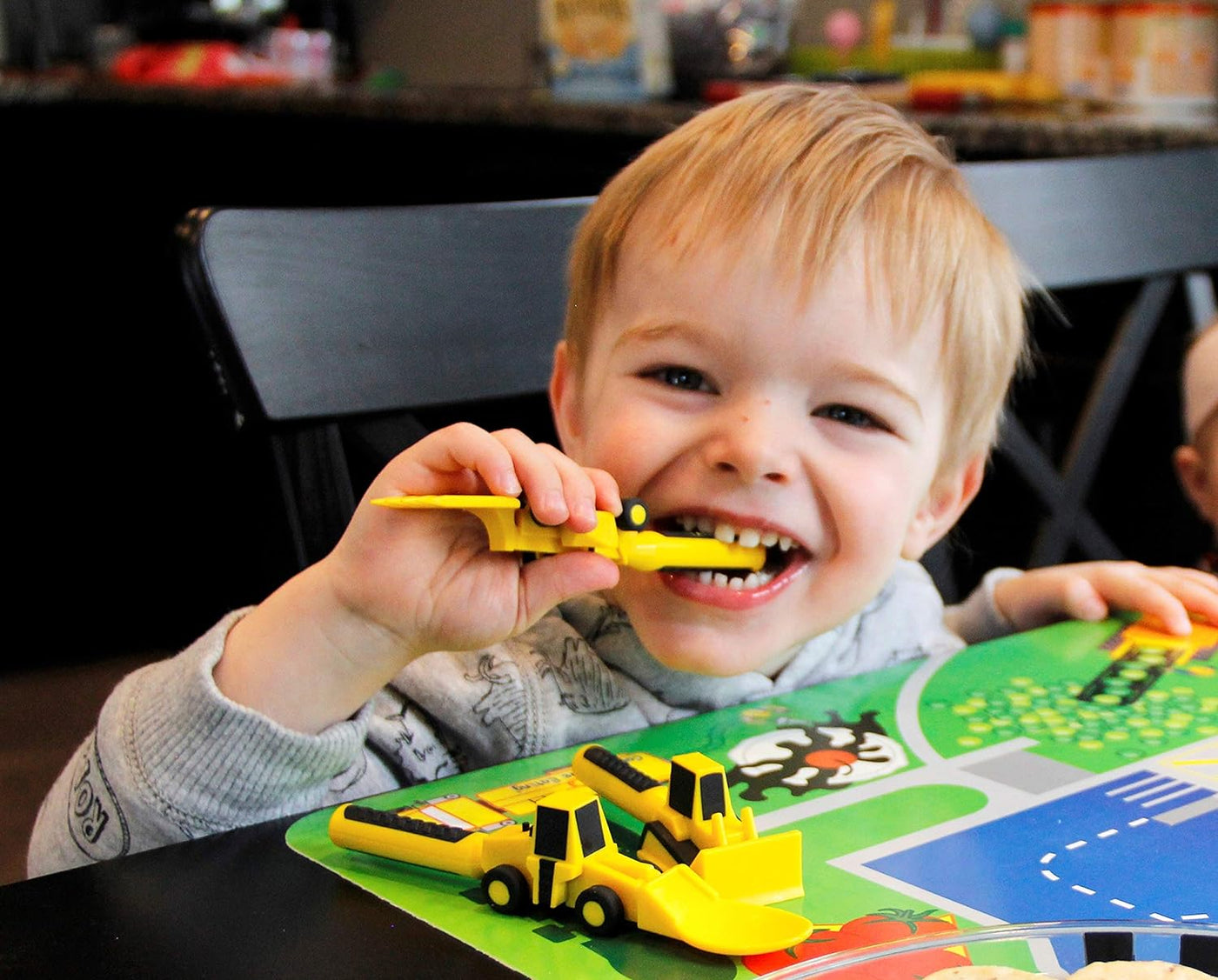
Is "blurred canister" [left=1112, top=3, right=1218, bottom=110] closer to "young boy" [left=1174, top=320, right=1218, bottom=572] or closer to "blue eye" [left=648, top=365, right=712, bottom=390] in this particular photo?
"young boy" [left=1174, top=320, right=1218, bottom=572]

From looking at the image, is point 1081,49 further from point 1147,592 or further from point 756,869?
point 756,869

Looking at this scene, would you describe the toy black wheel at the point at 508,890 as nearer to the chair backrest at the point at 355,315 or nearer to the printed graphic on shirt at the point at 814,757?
the printed graphic on shirt at the point at 814,757

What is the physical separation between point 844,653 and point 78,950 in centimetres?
→ 54

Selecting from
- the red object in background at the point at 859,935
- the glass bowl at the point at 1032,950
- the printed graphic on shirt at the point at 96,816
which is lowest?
the printed graphic on shirt at the point at 96,816

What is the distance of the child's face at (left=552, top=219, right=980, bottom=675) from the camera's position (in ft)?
2.37

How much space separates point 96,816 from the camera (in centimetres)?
66

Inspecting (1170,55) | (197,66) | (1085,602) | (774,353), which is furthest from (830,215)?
(197,66)

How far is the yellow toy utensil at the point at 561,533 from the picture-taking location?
56 centimetres

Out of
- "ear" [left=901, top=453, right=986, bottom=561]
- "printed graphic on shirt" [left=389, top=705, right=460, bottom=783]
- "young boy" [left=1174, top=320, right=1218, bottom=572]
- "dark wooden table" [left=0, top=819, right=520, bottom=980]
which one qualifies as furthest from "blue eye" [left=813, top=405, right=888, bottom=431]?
"young boy" [left=1174, top=320, right=1218, bottom=572]

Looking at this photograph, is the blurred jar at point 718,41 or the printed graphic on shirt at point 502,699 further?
the blurred jar at point 718,41

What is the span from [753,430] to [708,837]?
247 mm

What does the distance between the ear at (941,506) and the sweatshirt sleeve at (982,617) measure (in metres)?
0.10

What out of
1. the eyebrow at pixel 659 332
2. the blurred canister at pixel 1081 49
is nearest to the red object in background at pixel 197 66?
the blurred canister at pixel 1081 49

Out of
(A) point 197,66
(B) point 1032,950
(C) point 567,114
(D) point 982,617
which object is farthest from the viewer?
(A) point 197,66
